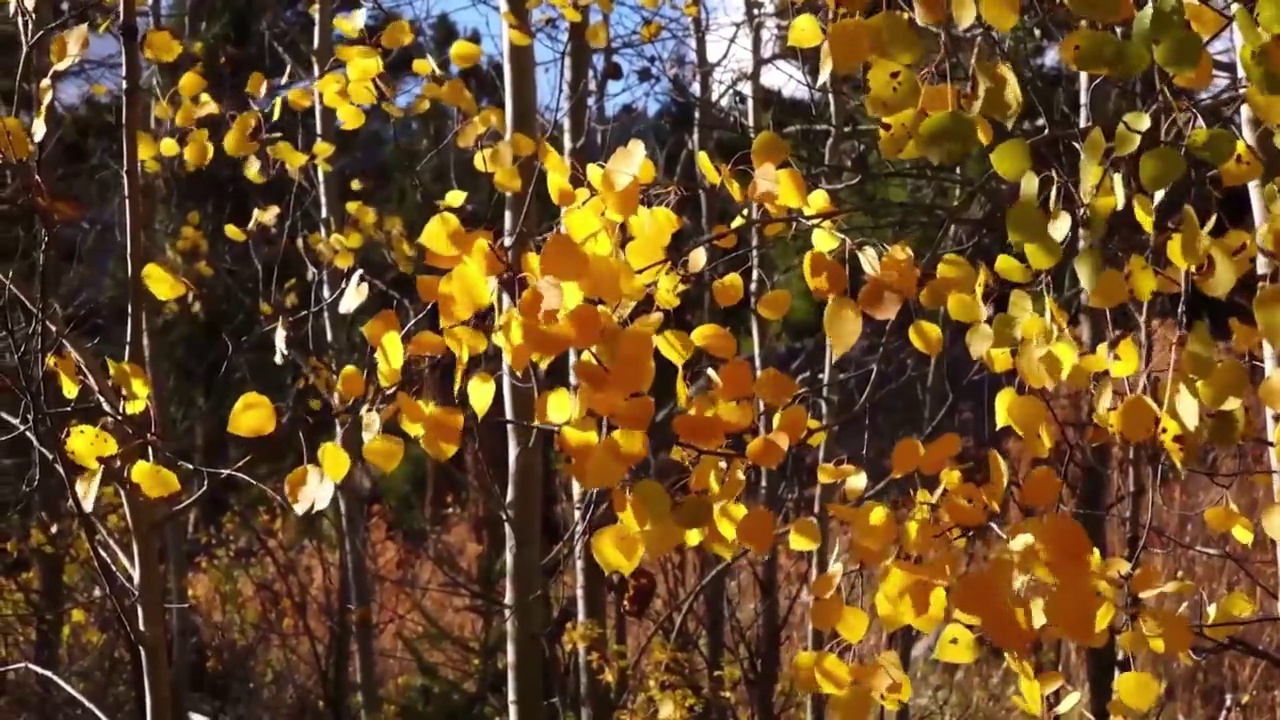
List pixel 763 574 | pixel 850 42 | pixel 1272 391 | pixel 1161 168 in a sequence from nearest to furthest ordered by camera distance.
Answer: pixel 1161 168
pixel 850 42
pixel 1272 391
pixel 763 574

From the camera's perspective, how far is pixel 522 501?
212cm

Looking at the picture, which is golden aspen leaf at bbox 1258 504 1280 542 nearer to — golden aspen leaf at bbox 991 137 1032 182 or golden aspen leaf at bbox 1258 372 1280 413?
golden aspen leaf at bbox 1258 372 1280 413

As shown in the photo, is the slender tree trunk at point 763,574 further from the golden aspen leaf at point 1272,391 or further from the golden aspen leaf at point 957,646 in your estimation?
the golden aspen leaf at point 1272,391

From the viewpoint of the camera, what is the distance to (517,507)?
212 cm

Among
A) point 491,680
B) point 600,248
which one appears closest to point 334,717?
point 491,680

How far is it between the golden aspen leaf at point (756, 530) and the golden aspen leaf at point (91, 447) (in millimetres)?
803

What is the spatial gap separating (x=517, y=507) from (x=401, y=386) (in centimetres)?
90

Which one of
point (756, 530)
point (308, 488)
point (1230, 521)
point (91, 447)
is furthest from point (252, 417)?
point (1230, 521)

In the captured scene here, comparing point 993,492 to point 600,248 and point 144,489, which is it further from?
point 144,489

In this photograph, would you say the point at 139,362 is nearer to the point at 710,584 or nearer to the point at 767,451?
the point at 767,451

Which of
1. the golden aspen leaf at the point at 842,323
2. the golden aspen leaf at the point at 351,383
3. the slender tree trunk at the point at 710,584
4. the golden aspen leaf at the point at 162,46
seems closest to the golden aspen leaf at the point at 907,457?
the golden aspen leaf at the point at 842,323

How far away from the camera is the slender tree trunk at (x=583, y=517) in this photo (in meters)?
2.53

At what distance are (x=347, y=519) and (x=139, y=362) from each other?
85.4 inches

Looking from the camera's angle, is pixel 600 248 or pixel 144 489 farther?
pixel 144 489
